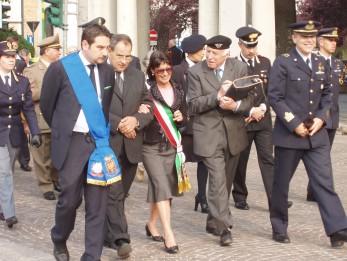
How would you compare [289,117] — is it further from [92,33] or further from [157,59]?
[92,33]

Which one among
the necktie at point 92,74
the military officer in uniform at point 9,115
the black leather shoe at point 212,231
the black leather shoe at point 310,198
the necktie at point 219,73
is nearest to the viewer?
the necktie at point 92,74

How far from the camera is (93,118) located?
22.0 ft

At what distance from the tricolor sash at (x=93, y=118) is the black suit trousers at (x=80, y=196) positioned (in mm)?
64

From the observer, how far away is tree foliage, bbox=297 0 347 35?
45688 mm

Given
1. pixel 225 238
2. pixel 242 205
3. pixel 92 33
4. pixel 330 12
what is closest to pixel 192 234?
pixel 225 238

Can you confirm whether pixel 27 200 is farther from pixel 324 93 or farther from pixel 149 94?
pixel 324 93

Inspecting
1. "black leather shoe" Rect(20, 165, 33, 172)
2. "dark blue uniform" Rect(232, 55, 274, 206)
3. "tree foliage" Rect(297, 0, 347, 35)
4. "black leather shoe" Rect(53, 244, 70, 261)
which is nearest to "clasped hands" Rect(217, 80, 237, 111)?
"dark blue uniform" Rect(232, 55, 274, 206)

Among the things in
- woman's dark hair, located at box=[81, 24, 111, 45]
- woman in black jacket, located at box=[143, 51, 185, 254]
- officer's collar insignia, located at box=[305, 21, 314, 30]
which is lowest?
woman in black jacket, located at box=[143, 51, 185, 254]

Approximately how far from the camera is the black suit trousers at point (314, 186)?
7.81 metres

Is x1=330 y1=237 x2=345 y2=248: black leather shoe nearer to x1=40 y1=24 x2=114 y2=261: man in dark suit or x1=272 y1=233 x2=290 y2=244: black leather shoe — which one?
x1=272 y1=233 x2=290 y2=244: black leather shoe

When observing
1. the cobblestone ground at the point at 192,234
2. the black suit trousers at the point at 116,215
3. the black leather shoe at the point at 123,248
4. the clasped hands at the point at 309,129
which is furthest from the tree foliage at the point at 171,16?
the black leather shoe at the point at 123,248

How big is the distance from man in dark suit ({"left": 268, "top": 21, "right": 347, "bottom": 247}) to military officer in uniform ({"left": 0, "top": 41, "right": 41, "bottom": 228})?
258 cm

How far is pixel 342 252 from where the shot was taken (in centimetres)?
764

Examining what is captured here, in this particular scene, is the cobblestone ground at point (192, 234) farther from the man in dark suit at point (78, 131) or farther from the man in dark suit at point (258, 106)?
the man in dark suit at point (78, 131)
